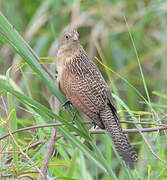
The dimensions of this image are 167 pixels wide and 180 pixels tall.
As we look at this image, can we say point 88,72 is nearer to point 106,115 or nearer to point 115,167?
point 106,115

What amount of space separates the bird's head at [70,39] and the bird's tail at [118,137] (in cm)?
65

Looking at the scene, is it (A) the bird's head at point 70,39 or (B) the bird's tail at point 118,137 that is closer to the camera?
(B) the bird's tail at point 118,137

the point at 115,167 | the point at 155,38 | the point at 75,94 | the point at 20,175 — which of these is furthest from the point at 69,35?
the point at 155,38

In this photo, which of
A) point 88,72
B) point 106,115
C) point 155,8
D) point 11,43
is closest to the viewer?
point 11,43

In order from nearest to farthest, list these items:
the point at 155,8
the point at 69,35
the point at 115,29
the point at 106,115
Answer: the point at 106,115 < the point at 69,35 < the point at 155,8 < the point at 115,29

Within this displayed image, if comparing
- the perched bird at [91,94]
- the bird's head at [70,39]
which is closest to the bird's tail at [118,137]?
the perched bird at [91,94]

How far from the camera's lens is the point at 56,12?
5.26 meters

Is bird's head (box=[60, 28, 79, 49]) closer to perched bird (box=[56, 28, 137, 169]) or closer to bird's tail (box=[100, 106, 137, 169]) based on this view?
perched bird (box=[56, 28, 137, 169])

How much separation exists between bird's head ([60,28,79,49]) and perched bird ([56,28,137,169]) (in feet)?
0.34

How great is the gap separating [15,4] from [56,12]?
0.63 m

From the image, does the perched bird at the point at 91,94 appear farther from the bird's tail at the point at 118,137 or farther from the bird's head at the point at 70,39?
the bird's head at the point at 70,39

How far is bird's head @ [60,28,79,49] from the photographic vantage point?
271 centimetres

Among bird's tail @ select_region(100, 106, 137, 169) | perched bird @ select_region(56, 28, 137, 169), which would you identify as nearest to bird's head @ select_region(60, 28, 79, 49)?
perched bird @ select_region(56, 28, 137, 169)

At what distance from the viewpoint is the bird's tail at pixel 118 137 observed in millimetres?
1946
